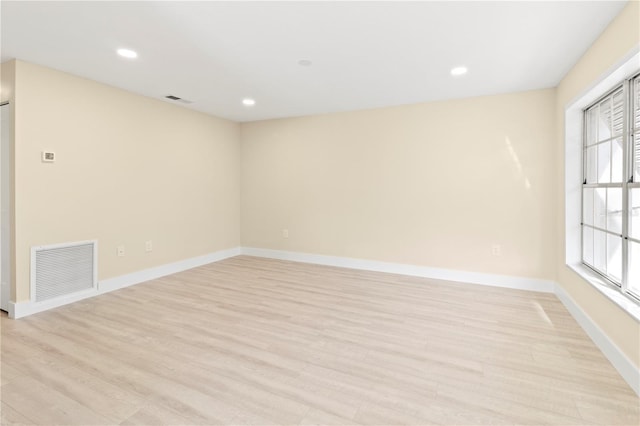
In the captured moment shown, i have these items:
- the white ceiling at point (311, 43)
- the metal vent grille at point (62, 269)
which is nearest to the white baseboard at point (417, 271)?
the white ceiling at point (311, 43)

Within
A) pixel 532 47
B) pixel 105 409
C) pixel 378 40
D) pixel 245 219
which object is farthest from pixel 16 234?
pixel 532 47

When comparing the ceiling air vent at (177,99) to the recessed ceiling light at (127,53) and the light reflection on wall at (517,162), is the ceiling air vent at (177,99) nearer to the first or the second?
the recessed ceiling light at (127,53)

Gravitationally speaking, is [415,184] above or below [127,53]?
below

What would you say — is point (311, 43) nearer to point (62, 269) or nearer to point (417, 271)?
point (417, 271)

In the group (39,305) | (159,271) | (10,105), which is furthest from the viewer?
(159,271)

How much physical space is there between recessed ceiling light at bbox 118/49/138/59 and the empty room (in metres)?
0.06

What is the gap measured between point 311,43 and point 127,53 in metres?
1.70

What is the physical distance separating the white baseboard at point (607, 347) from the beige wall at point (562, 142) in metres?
0.04

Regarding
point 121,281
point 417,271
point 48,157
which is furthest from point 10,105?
point 417,271

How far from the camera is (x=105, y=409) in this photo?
173cm

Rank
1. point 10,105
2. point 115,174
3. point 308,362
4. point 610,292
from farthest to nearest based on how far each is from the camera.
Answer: point 115,174, point 10,105, point 610,292, point 308,362

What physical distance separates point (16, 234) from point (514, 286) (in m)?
5.49

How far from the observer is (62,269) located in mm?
3340

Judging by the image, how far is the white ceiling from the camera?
2133 millimetres
